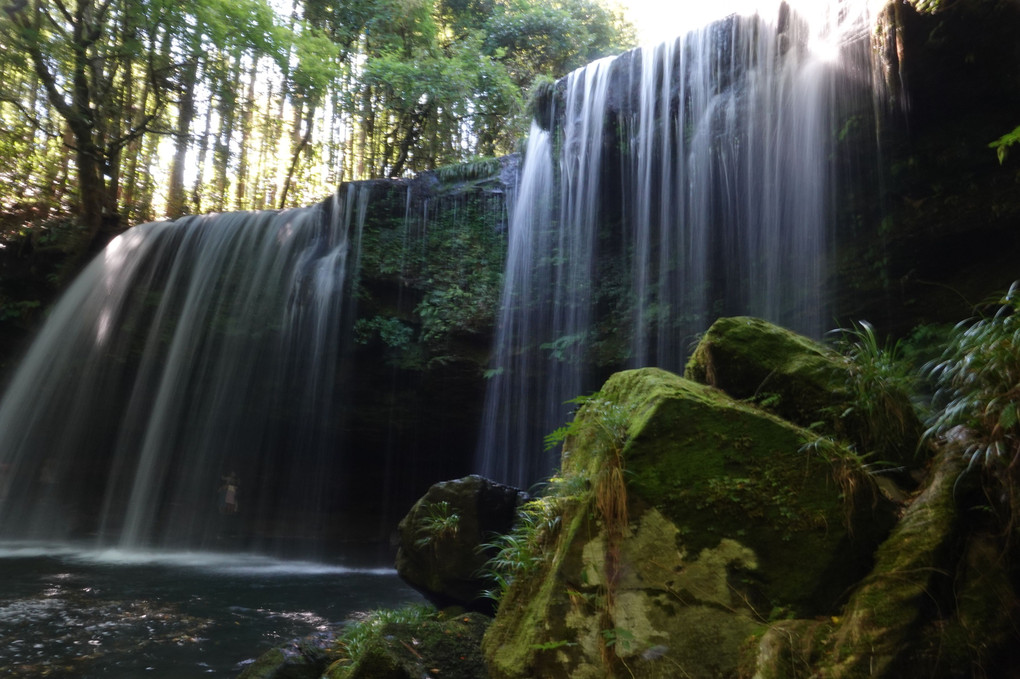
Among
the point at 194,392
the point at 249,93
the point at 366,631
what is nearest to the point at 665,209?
the point at 366,631

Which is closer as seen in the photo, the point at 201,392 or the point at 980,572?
the point at 980,572

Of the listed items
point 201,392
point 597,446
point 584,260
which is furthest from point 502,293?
point 597,446

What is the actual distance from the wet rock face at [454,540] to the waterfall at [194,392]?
19.1ft

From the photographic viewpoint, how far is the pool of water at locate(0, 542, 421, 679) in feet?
16.4

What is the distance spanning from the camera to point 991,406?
9.50 feet

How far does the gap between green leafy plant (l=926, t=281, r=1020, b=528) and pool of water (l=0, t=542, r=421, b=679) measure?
496 centimetres

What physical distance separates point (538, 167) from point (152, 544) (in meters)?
9.61

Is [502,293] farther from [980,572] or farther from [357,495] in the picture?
[980,572]

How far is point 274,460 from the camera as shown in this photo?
12234 mm

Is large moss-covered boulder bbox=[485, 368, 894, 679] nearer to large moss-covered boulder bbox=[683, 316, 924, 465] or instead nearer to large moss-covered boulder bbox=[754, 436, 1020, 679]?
large moss-covered boulder bbox=[754, 436, 1020, 679]

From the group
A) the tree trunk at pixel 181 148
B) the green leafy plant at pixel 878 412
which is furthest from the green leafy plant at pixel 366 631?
the tree trunk at pixel 181 148

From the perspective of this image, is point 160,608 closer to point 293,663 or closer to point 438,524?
point 438,524

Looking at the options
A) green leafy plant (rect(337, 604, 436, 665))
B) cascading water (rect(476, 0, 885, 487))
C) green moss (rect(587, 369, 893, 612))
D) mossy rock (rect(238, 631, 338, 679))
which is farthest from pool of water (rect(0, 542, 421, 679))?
green moss (rect(587, 369, 893, 612))

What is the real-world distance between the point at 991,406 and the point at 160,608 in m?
7.36
